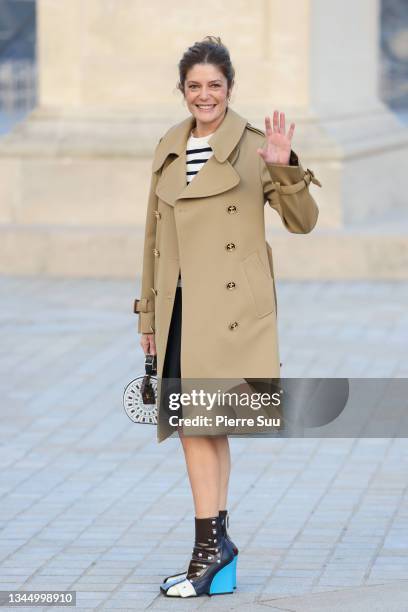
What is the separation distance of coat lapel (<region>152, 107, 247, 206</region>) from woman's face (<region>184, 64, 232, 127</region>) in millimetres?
53

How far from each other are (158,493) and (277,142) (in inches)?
85.9

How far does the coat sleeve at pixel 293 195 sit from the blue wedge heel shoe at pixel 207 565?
0.93 metres

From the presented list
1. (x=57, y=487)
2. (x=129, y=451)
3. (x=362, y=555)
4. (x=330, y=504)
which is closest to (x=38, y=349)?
(x=129, y=451)

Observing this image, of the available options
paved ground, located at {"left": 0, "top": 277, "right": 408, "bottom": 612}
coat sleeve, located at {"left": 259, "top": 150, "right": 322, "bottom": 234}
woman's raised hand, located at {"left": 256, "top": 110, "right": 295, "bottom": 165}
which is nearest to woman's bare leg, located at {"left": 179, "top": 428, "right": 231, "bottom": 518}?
paved ground, located at {"left": 0, "top": 277, "right": 408, "bottom": 612}

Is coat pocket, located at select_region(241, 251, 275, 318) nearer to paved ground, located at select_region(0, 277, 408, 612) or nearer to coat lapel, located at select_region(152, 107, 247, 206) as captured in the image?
coat lapel, located at select_region(152, 107, 247, 206)

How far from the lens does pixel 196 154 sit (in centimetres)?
484

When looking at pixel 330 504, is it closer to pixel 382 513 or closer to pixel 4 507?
pixel 382 513

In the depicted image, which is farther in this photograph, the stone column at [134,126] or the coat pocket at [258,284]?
the stone column at [134,126]

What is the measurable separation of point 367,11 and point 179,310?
9136mm

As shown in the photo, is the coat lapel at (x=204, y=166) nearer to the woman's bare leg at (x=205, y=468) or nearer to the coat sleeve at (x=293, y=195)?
the coat sleeve at (x=293, y=195)

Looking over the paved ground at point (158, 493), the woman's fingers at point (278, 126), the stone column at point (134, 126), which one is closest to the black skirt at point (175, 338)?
the woman's fingers at point (278, 126)

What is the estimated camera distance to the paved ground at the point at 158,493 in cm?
512

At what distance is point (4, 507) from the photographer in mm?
6121

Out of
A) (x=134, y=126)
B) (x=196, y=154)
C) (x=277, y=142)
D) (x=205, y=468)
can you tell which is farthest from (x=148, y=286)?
(x=134, y=126)
